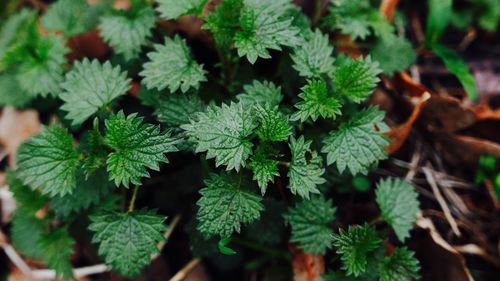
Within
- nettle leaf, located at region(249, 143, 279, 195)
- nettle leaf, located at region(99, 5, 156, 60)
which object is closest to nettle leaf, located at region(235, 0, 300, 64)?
nettle leaf, located at region(249, 143, 279, 195)

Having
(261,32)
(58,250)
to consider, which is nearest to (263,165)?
(261,32)

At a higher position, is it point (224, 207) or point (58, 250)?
point (224, 207)

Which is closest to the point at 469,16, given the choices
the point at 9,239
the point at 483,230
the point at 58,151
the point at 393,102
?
the point at 393,102

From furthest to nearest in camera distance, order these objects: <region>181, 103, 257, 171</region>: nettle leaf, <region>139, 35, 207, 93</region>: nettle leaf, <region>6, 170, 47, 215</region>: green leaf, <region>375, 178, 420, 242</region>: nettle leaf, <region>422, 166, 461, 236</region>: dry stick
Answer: <region>422, 166, 461, 236</region>: dry stick → <region>6, 170, 47, 215</region>: green leaf → <region>375, 178, 420, 242</region>: nettle leaf → <region>139, 35, 207, 93</region>: nettle leaf → <region>181, 103, 257, 171</region>: nettle leaf

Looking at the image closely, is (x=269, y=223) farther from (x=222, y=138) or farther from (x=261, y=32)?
(x=261, y=32)

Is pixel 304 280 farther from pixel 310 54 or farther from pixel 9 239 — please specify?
pixel 9 239

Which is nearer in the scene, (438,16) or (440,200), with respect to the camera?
(440,200)

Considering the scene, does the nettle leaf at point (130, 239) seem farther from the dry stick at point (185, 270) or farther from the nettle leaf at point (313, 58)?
the nettle leaf at point (313, 58)

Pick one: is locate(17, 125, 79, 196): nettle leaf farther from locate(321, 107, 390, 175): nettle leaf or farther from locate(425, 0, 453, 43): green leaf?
locate(425, 0, 453, 43): green leaf
